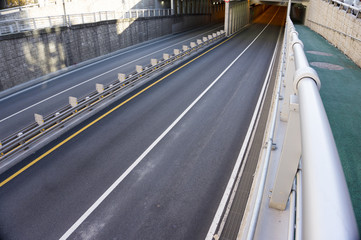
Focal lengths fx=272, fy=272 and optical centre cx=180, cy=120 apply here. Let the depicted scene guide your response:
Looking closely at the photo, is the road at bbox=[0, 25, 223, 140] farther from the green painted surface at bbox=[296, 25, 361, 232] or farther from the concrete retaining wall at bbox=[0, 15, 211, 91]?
the green painted surface at bbox=[296, 25, 361, 232]

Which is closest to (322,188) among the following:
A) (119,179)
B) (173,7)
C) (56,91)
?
(119,179)

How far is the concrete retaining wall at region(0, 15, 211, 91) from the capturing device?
67.7ft

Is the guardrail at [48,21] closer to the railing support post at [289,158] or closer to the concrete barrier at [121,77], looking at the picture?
the concrete barrier at [121,77]

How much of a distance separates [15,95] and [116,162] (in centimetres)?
1404

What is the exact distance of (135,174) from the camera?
30.8 feet

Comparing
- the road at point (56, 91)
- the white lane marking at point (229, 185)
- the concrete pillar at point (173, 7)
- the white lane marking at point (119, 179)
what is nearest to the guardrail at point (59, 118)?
the road at point (56, 91)

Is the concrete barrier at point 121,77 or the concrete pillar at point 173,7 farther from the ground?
the concrete pillar at point 173,7

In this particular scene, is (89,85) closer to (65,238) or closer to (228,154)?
(228,154)

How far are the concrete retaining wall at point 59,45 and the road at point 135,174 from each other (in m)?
11.3

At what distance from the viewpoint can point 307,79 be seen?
2734 mm

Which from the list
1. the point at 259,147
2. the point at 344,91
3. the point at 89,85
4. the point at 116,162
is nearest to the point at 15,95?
the point at 89,85

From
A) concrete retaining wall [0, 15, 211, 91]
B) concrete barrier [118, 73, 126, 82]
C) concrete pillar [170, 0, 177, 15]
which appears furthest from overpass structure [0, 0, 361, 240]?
concrete pillar [170, 0, 177, 15]

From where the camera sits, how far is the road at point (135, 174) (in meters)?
7.39

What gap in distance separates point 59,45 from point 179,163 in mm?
21569
